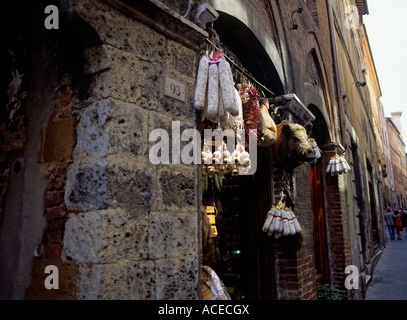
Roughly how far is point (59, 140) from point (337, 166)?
6.09 meters

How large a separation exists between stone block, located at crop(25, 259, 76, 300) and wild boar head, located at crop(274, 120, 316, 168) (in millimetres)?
2989

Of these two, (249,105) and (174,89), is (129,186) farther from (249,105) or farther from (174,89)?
(249,105)

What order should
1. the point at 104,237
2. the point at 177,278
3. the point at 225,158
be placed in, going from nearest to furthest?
the point at 104,237, the point at 177,278, the point at 225,158

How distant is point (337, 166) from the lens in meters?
6.88

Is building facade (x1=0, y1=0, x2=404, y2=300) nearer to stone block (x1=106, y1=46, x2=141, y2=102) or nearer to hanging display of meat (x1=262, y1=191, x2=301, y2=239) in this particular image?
stone block (x1=106, y1=46, x2=141, y2=102)

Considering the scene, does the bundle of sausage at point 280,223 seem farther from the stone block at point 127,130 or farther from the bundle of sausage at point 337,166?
the bundle of sausage at point 337,166

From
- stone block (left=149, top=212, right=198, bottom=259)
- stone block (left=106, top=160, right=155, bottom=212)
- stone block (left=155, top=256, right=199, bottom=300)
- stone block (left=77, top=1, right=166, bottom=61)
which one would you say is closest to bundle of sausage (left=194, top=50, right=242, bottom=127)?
stone block (left=77, top=1, right=166, bottom=61)

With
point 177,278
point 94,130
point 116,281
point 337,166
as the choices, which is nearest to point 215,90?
point 94,130

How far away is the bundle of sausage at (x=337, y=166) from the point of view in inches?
271

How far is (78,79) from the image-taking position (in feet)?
6.81

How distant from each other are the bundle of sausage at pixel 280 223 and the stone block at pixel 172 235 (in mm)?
2033

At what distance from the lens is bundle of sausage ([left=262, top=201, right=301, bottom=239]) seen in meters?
4.08

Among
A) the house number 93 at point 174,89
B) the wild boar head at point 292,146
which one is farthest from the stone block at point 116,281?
the wild boar head at point 292,146

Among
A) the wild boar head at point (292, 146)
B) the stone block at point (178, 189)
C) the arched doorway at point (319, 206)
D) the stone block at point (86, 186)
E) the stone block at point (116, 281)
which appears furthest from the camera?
the arched doorway at point (319, 206)
